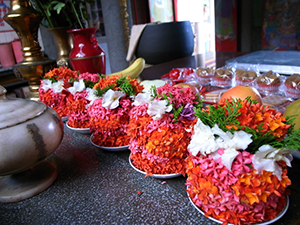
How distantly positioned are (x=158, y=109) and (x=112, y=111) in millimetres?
211

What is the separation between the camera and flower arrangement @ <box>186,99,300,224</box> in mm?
397

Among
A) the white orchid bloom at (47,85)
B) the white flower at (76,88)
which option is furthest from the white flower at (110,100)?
the white orchid bloom at (47,85)

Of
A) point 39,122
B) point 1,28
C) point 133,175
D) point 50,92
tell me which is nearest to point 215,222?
point 133,175

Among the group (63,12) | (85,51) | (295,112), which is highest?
(63,12)

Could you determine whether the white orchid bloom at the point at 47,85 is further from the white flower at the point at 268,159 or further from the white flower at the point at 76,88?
the white flower at the point at 268,159

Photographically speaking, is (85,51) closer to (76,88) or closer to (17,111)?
(76,88)

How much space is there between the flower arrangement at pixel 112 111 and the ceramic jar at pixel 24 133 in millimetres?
142

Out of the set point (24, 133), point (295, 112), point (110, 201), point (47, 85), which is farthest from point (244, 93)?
point (47, 85)

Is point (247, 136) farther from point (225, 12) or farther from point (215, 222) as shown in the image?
point (225, 12)

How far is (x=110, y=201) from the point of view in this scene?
55 centimetres

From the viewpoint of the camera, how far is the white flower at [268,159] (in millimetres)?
388

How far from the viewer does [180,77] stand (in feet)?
4.46

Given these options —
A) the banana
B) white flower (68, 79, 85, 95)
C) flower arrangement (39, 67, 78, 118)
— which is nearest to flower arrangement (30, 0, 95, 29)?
the banana

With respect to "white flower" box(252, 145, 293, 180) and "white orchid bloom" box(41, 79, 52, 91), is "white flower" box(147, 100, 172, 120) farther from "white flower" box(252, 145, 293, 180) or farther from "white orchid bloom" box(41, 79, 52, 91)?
"white orchid bloom" box(41, 79, 52, 91)
